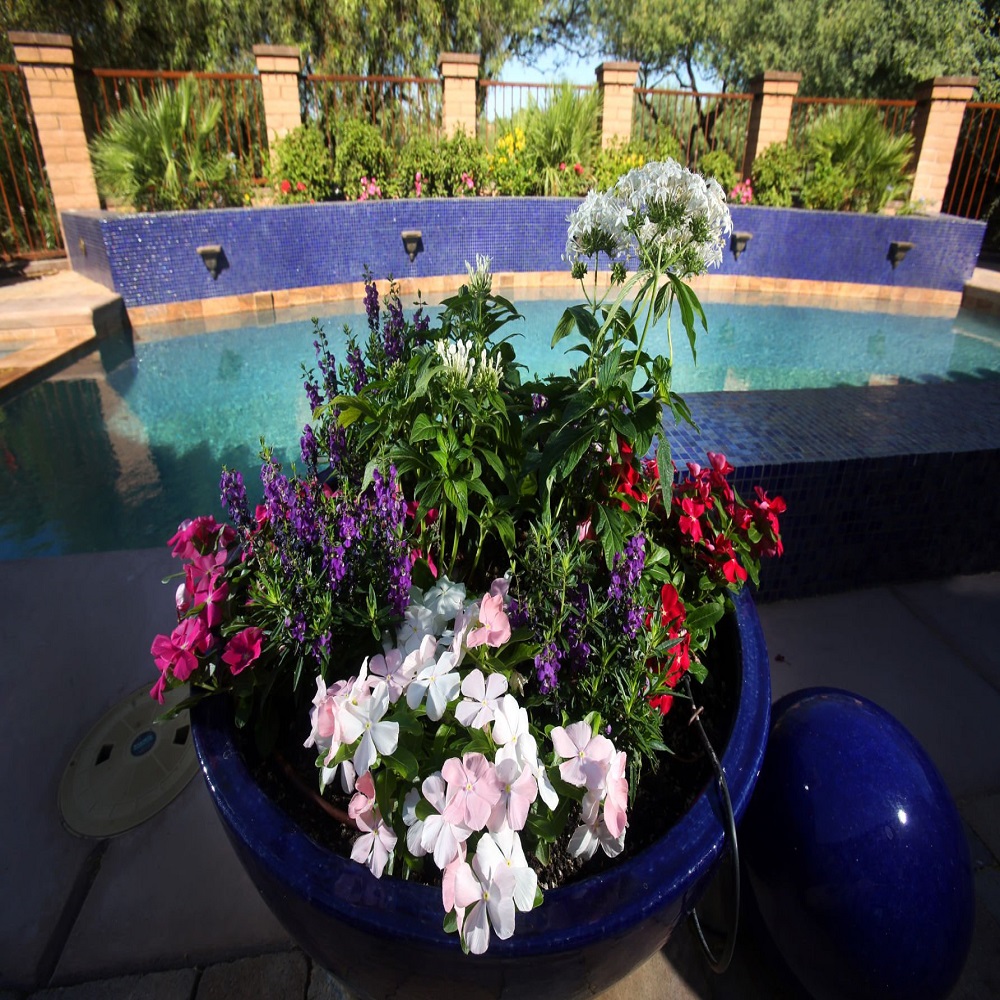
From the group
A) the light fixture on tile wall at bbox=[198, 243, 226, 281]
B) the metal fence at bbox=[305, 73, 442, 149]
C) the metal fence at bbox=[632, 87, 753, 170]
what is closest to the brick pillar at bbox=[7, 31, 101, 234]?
the light fixture on tile wall at bbox=[198, 243, 226, 281]

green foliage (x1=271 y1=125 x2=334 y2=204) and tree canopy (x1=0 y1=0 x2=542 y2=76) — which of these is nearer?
green foliage (x1=271 y1=125 x2=334 y2=204)

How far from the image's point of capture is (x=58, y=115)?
7.69m

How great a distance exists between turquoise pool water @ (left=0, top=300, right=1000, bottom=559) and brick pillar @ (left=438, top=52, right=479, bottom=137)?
12.4ft

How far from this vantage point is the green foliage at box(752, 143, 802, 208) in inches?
363

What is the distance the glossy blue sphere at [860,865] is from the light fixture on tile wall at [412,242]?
24.5ft

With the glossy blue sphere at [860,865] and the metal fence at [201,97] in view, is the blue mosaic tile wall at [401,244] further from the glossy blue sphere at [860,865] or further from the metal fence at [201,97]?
the glossy blue sphere at [860,865]

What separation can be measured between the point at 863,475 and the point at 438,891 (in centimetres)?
193

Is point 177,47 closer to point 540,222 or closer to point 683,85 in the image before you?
point 540,222

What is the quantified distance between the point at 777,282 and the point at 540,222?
122 inches

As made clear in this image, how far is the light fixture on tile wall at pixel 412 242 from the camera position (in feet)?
25.8

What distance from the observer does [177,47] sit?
1238cm

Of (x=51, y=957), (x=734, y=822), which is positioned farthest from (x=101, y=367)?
(x=734, y=822)

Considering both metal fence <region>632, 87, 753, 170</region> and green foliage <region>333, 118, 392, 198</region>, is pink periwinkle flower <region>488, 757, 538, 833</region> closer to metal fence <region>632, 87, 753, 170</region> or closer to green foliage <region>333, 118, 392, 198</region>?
green foliage <region>333, 118, 392, 198</region>

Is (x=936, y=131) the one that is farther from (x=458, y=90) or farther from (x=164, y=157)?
(x=164, y=157)
